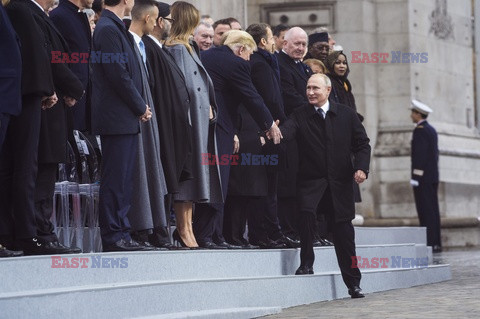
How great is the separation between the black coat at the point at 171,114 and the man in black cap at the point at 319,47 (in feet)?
11.9

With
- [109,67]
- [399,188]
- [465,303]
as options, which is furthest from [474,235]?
[109,67]

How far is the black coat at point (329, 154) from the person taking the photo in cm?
1136

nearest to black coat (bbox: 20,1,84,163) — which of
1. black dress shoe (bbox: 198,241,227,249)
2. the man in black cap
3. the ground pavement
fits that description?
the ground pavement

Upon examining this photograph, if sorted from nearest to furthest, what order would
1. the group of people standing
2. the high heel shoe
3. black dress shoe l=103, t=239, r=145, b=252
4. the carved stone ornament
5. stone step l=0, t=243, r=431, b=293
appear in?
stone step l=0, t=243, r=431, b=293 < the group of people standing < black dress shoe l=103, t=239, r=145, b=252 < the high heel shoe < the carved stone ornament

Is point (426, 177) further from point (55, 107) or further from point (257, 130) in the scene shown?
point (55, 107)

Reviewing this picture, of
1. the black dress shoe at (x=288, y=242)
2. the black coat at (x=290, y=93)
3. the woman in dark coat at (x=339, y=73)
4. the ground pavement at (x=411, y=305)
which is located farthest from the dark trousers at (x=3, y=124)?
the woman in dark coat at (x=339, y=73)

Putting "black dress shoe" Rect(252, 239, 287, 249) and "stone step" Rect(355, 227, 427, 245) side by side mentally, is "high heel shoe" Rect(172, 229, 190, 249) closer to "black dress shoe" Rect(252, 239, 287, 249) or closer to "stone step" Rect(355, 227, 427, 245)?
"black dress shoe" Rect(252, 239, 287, 249)

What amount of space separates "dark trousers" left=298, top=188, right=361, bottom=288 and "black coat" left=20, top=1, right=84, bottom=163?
8.42 ft

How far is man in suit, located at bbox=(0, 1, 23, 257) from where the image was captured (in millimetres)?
8883

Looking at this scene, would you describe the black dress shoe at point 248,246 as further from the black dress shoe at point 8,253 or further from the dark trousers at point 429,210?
the dark trousers at point 429,210

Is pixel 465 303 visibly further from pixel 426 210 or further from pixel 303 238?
pixel 426 210

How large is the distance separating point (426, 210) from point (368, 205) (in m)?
1.30

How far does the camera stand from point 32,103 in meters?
9.26

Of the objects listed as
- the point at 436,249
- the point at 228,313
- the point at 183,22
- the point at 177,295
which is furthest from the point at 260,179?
the point at 436,249
